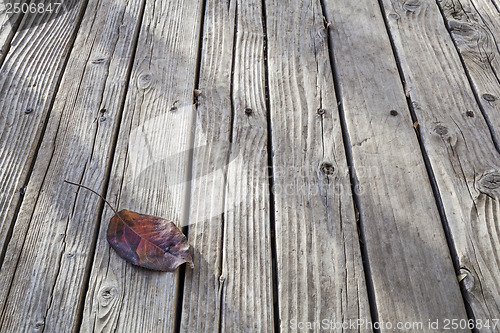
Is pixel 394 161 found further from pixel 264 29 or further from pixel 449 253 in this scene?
pixel 264 29

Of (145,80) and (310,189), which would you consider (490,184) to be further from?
(145,80)

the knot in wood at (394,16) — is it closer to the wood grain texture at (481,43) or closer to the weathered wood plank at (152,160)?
the wood grain texture at (481,43)

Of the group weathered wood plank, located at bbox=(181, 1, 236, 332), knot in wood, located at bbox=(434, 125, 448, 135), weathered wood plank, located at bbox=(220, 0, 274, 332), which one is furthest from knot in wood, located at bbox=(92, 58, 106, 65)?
knot in wood, located at bbox=(434, 125, 448, 135)

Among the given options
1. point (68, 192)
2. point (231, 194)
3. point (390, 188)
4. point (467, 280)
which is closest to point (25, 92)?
point (68, 192)

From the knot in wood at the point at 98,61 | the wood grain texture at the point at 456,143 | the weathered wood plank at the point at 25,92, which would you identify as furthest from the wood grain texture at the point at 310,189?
the weathered wood plank at the point at 25,92

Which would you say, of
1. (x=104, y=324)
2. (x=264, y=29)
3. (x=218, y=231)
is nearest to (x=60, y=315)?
(x=104, y=324)

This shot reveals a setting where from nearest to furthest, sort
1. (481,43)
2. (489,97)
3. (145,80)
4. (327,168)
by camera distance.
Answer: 1. (327,168)
2. (489,97)
3. (145,80)
4. (481,43)
